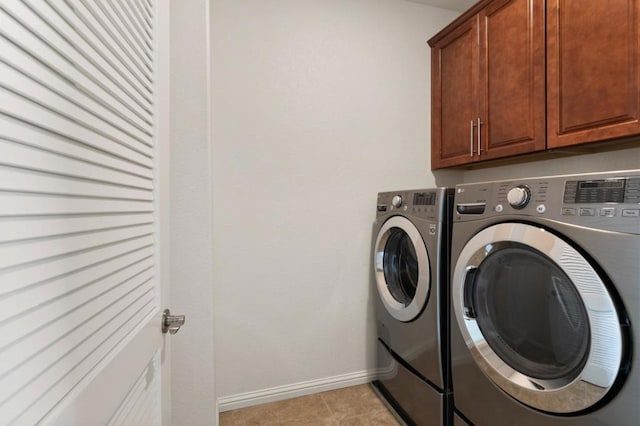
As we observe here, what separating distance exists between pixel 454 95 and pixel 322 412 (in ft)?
6.91

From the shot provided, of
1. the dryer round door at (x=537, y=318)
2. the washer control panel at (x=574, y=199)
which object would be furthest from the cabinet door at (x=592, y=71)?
the dryer round door at (x=537, y=318)

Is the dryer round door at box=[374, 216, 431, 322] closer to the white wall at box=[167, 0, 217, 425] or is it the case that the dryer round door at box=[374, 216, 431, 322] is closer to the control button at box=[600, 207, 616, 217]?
the control button at box=[600, 207, 616, 217]

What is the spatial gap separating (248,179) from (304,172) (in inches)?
13.9

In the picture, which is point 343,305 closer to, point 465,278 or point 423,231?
point 423,231

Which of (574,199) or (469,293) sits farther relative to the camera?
(469,293)

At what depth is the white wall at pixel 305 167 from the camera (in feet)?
5.99

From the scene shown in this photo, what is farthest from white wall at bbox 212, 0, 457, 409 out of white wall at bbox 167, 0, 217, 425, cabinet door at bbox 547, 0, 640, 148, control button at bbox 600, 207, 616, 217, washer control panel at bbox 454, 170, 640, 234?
control button at bbox 600, 207, 616, 217

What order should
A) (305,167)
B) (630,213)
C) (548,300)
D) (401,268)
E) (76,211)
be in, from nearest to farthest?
(76,211) < (630,213) < (548,300) < (401,268) < (305,167)

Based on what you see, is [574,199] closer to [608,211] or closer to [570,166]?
[608,211]

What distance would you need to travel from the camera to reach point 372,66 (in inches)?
81.7

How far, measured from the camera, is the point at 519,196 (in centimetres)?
101

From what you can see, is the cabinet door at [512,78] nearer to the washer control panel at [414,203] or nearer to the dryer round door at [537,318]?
the washer control panel at [414,203]

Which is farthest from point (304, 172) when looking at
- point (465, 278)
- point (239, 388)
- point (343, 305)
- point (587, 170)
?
point (587, 170)

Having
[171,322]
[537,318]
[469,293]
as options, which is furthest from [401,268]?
[171,322]
